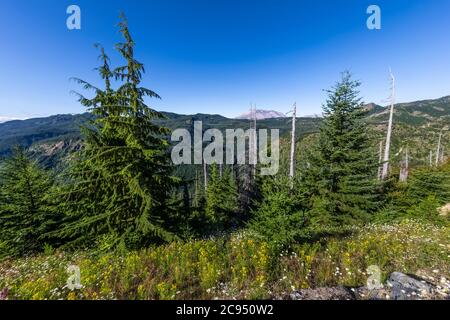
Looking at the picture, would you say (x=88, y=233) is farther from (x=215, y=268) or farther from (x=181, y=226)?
(x=215, y=268)

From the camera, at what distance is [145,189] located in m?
7.89

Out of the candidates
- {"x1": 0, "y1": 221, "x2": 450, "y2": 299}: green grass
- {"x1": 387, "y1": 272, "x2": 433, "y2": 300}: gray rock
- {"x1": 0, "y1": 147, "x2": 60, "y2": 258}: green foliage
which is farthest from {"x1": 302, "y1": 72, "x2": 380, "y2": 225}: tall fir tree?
Answer: {"x1": 0, "y1": 147, "x2": 60, "y2": 258}: green foliage

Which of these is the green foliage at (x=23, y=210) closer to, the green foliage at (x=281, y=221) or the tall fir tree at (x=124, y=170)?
the tall fir tree at (x=124, y=170)

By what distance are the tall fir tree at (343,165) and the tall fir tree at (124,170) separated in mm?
8541

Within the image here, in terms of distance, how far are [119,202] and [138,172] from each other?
151 cm

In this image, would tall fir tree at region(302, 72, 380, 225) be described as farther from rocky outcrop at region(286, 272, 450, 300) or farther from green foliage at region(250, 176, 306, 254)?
rocky outcrop at region(286, 272, 450, 300)

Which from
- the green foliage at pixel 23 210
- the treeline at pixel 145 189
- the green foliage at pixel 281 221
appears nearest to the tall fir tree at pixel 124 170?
the treeline at pixel 145 189

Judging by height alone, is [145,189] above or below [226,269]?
above

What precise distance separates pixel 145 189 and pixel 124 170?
1044 mm

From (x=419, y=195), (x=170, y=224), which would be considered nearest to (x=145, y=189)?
(x=170, y=224)

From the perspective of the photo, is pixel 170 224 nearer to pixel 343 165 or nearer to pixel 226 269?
pixel 226 269

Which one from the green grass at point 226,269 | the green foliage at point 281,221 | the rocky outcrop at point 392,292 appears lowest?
the green grass at point 226,269

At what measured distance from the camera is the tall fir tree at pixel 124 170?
7.79 metres
